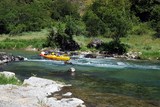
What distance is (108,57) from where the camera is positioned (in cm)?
5800

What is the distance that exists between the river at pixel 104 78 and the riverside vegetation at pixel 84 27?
32.1 ft

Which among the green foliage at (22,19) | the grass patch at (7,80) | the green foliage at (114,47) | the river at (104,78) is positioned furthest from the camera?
the green foliage at (22,19)

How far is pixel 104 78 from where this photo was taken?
38.7 m

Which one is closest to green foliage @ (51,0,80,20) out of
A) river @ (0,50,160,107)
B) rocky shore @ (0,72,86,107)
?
river @ (0,50,160,107)

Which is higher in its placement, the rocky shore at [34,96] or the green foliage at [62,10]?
the green foliage at [62,10]

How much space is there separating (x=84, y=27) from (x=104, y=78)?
3906 cm

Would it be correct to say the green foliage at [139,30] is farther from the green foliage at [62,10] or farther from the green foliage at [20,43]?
the green foliage at [62,10]

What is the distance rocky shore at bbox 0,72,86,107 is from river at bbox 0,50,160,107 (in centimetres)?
126

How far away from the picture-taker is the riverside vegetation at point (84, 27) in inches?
2554

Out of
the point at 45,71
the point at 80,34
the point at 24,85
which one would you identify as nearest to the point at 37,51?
the point at 80,34

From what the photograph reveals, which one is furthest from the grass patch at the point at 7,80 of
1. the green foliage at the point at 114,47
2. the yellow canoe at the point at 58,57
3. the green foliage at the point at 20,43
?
the green foliage at the point at 20,43

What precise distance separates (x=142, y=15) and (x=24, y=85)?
62.6 m

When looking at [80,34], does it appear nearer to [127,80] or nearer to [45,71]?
[45,71]

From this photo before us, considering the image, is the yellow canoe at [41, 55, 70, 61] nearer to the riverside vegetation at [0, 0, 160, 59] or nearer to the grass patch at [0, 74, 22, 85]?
the riverside vegetation at [0, 0, 160, 59]
